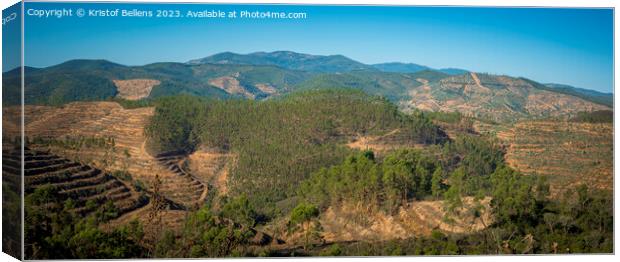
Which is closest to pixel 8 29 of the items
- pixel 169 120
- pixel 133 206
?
pixel 133 206

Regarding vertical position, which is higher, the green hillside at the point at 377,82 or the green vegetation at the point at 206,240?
the green hillside at the point at 377,82

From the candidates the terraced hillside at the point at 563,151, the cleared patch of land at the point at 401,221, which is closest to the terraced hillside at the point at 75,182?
the cleared patch of land at the point at 401,221

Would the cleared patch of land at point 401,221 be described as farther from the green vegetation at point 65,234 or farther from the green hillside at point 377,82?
the green vegetation at point 65,234

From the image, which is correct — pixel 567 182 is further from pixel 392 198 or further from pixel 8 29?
pixel 8 29

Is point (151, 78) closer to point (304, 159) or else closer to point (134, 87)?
point (134, 87)

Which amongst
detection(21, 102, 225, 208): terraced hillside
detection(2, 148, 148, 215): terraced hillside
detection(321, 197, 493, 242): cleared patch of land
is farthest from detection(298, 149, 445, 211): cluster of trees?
detection(2, 148, 148, 215): terraced hillside

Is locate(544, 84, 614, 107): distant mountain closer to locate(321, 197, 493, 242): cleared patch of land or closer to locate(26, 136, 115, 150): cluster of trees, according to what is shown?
locate(321, 197, 493, 242): cleared patch of land

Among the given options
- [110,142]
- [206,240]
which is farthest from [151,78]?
[206,240]
